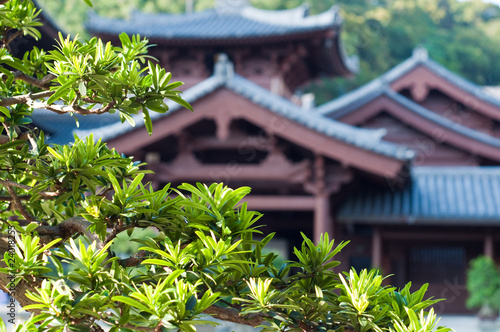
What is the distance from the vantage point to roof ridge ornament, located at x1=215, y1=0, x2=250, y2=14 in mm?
17752

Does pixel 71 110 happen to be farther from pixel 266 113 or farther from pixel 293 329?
pixel 266 113

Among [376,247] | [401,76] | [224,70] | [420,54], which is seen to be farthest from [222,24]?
[376,247]

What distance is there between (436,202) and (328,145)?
275 centimetres

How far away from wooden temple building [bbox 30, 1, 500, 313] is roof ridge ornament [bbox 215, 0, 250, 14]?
992 millimetres

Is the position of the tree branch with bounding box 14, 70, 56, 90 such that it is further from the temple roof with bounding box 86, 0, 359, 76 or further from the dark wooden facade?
the temple roof with bounding box 86, 0, 359, 76

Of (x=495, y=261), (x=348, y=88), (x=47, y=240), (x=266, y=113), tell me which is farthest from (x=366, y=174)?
(x=348, y=88)

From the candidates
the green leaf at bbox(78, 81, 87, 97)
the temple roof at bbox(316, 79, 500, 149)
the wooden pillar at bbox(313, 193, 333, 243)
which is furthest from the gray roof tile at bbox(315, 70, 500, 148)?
the green leaf at bbox(78, 81, 87, 97)

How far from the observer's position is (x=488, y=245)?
1096cm

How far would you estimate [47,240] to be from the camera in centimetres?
215

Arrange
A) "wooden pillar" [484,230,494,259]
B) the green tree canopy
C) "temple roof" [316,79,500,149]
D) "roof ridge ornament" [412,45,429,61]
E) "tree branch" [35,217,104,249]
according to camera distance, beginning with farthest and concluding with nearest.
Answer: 1. the green tree canopy
2. "roof ridge ornament" [412,45,429,61]
3. "temple roof" [316,79,500,149]
4. "wooden pillar" [484,230,494,259]
5. "tree branch" [35,217,104,249]

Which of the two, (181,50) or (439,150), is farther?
(181,50)

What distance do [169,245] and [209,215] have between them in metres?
0.17

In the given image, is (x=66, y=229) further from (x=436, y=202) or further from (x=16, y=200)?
(x=436, y=202)

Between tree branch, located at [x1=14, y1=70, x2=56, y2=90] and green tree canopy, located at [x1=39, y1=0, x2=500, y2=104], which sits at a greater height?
green tree canopy, located at [x1=39, y1=0, x2=500, y2=104]
